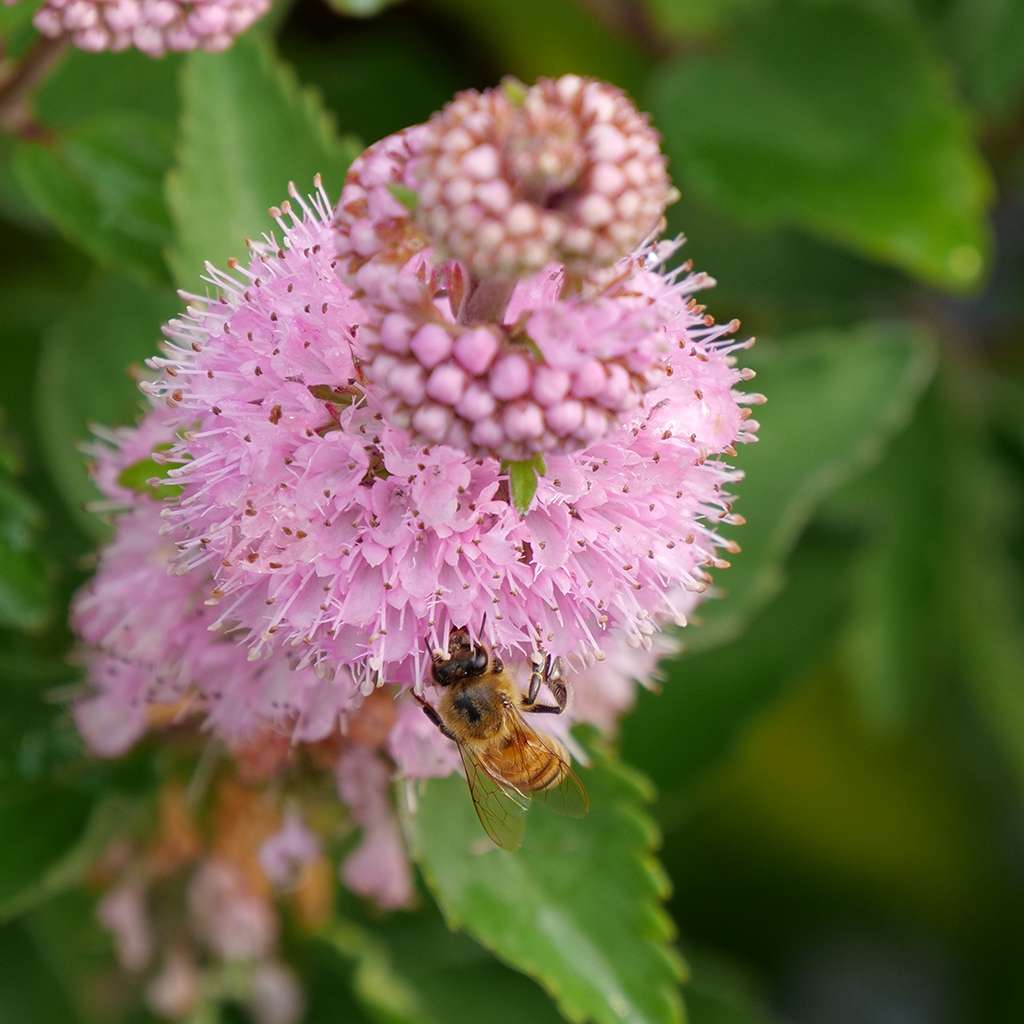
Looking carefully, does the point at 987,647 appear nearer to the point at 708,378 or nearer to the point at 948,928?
the point at 948,928

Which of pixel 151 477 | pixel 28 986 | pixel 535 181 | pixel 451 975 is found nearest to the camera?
pixel 535 181

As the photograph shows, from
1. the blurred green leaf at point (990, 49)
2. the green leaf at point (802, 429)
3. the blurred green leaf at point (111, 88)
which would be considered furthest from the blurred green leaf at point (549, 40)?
the green leaf at point (802, 429)

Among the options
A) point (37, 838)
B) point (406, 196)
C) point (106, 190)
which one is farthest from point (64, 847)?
point (406, 196)

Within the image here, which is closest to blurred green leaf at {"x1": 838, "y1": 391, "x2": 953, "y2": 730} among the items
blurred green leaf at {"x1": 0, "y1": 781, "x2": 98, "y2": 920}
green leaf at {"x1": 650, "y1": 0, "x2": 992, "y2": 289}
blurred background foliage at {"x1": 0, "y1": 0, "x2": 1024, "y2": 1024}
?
blurred background foliage at {"x1": 0, "y1": 0, "x2": 1024, "y2": 1024}

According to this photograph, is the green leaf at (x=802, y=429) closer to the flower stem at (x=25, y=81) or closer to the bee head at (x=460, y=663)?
the bee head at (x=460, y=663)

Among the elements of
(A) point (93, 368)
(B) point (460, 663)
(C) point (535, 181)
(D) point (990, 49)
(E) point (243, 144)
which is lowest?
(D) point (990, 49)

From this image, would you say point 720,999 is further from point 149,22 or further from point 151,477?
point 149,22

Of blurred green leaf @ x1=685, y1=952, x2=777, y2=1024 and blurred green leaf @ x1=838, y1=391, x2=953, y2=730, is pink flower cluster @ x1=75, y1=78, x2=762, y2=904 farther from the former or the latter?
blurred green leaf @ x1=838, y1=391, x2=953, y2=730
